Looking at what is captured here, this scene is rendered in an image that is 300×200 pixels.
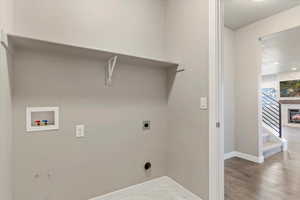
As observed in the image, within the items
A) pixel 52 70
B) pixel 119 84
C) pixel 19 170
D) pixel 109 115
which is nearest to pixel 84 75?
pixel 52 70

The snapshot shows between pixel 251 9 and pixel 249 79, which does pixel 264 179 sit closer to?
pixel 249 79

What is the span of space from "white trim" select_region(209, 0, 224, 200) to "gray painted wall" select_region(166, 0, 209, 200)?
66mm

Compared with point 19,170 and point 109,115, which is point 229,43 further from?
point 19,170

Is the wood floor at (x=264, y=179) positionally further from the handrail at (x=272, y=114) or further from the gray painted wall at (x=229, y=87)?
the handrail at (x=272, y=114)

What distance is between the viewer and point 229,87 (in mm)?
3129

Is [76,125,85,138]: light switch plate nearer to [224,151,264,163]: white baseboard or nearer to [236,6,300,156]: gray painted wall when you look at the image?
[224,151,264,163]: white baseboard

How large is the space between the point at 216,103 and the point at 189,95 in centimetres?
36

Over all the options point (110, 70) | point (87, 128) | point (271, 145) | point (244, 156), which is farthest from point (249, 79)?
point (87, 128)

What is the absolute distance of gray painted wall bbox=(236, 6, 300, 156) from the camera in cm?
281

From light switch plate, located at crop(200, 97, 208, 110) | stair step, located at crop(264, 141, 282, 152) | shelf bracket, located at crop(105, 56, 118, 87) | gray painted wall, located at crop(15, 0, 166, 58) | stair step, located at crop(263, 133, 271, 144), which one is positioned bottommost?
stair step, located at crop(264, 141, 282, 152)

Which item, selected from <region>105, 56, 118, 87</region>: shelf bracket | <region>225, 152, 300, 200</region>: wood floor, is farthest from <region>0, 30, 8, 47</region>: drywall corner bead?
<region>225, 152, 300, 200</region>: wood floor

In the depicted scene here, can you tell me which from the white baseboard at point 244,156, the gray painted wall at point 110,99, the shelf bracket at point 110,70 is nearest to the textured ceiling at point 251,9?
the gray painted wall at point 110,99

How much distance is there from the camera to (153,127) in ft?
6.83

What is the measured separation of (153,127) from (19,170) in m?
1.45
